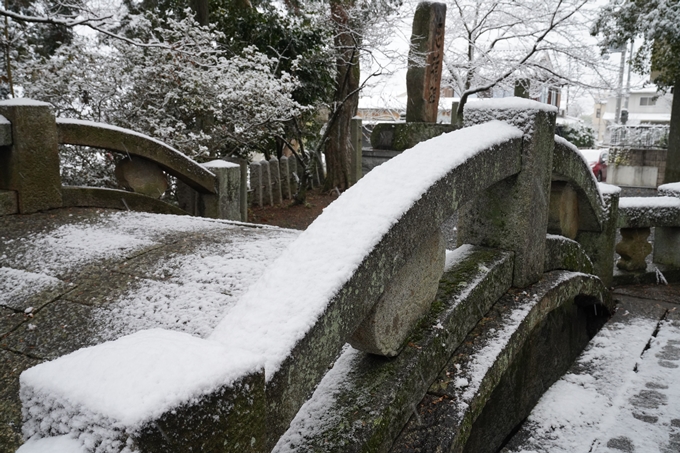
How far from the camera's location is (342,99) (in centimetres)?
1191

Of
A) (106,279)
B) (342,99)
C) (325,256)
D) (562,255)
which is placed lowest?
(106,279)

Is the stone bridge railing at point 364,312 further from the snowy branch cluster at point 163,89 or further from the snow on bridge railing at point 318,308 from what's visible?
the snowy branch cluster at point 163,89

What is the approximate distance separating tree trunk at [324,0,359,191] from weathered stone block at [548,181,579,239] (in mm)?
8210

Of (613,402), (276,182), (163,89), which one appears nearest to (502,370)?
(613,402)

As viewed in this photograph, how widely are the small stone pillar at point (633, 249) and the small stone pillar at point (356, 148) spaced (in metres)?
6.83

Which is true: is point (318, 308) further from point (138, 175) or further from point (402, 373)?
point (138, 175)

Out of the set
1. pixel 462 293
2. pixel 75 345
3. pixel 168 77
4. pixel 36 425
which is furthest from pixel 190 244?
pixel 168 77

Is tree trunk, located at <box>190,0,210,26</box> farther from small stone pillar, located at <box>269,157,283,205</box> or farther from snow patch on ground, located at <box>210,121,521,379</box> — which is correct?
snow patch on ground, located at <box>210,121,521,379</box>

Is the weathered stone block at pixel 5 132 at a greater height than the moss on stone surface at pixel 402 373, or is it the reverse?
the weathered stone block at pixel 5 132

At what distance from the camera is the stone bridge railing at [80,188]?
3742 millimetres

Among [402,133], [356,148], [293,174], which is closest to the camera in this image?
[402,133]

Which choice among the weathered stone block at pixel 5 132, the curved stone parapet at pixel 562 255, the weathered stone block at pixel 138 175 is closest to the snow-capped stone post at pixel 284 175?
the weathered stone block at pixel 138 175

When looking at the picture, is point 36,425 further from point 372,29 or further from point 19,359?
point 372,29

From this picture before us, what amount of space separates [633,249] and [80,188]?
4779mm
